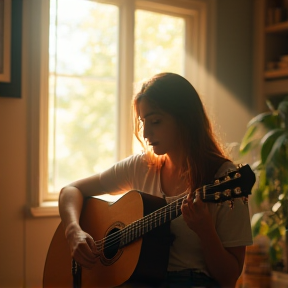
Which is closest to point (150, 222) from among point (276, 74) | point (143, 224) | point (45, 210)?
point (143, 224)

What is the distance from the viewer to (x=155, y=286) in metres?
1.40

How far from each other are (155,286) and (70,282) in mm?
410

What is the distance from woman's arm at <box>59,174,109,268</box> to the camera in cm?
156

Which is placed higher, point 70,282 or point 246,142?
point 246,142

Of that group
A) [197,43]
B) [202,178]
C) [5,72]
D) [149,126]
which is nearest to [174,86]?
[149,126]

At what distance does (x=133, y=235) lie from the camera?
57.1 inches

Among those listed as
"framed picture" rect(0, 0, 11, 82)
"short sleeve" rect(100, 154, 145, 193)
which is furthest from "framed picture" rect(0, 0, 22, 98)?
"short sleeve" rect(100, 154, 145, 193)

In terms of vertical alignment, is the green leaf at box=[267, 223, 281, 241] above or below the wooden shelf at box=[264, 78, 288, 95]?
below

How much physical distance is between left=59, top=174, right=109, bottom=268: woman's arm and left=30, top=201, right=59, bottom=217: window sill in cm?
41

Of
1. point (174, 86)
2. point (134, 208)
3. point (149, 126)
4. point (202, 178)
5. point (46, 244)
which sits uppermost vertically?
point (174, 86)

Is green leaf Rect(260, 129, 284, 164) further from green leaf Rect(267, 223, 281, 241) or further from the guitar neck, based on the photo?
the guitar neck

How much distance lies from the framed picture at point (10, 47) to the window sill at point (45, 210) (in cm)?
51

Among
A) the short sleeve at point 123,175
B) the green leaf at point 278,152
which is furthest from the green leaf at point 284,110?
the short sleeve at point 123,175

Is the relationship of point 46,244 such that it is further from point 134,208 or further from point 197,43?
point 197,43
